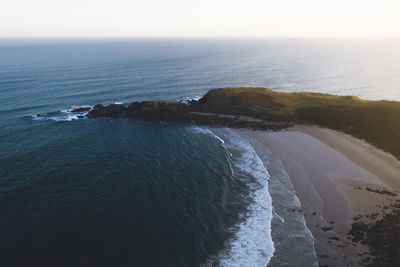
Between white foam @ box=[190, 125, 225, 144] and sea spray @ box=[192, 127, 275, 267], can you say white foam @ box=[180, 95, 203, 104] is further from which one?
sea spray @ box=[192, 127, 275, 267]

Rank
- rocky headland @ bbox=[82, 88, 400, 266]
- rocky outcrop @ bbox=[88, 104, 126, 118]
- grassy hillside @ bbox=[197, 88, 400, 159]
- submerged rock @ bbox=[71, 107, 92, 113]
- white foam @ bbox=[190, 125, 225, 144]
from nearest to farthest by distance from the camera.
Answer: rocky headland @ bbox=[82, 88, 400, 266], grassy hillside @ bbox=[197, 88, 400, 159], white foam @ bbox=[190, 125, 225, 144], rocky outcrop @ bbox=[88, 104, 126, 118], submerged rock @ bbox=[71, 107, 92, 113]

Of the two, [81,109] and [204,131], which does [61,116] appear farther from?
[204,131]

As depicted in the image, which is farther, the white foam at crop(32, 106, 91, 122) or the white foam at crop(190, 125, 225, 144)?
the white foam at crop(32, 106, 91, 122)

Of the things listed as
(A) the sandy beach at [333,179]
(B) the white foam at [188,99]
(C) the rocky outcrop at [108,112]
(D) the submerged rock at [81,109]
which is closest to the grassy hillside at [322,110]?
(A) the sandy beach at [333,179]

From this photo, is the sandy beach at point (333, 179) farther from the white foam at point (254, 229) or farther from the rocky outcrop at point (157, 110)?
the rocky outcrop at point (157, 110)

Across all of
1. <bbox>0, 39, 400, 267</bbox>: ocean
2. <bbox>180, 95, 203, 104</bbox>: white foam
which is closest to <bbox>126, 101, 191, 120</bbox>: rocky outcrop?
<bbox>0, 39, 400, 267</bbox>: ocean

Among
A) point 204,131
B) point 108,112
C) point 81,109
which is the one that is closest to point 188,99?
point 108,112
